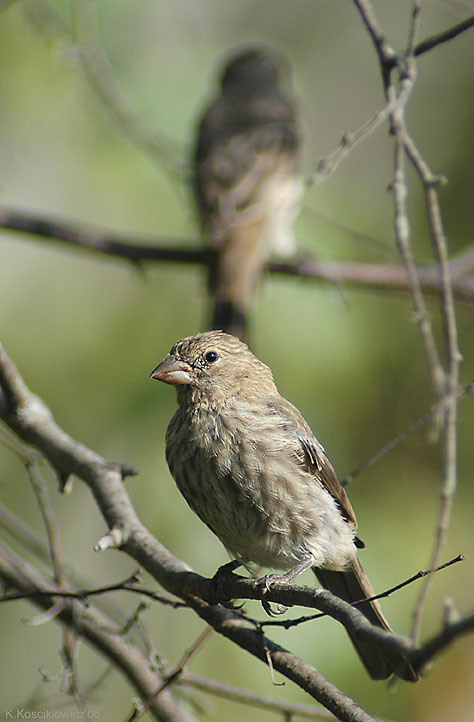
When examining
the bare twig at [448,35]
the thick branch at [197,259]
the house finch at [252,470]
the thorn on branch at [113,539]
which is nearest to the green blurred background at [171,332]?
the thick branch at [197,259]

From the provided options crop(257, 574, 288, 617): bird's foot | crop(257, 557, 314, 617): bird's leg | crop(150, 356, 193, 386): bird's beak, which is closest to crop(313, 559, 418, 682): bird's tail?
crop(257, 557, 314, 617): bird's leg

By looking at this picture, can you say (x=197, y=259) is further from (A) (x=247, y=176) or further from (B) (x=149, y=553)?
(B) (x=149, y=553)

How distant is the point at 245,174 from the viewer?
23.4 ft

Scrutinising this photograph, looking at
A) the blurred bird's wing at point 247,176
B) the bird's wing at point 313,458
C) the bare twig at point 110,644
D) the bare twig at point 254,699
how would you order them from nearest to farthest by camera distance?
the bare twig at point 254,699 < the bare twig at point 110,644 < the bird's wing at point 313,458 < the blurred bird's wing at point 247,176

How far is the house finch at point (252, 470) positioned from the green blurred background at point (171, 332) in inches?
53.0

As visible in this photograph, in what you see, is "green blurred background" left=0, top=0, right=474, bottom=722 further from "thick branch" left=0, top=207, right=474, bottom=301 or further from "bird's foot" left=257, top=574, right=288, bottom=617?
"bird's foot" left=257, top=574, right=288, bottom=617

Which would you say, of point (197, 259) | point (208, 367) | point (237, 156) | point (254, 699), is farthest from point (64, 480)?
point (237, 156)

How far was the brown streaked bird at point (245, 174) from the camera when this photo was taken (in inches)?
233

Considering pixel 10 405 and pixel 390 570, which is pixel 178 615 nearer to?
pixel 390 570

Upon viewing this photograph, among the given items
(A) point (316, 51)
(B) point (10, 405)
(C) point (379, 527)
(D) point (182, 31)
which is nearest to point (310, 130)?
(A) point (316, 51)

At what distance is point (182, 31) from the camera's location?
288 inches

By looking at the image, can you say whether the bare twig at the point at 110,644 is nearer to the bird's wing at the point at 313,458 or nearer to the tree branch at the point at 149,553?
the tree branch at the point at 149,553

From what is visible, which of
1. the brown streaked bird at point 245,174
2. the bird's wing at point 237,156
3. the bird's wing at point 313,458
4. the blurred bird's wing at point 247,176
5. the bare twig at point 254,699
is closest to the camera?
the bare twig at point 254,699

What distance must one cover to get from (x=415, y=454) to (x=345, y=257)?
149cm
